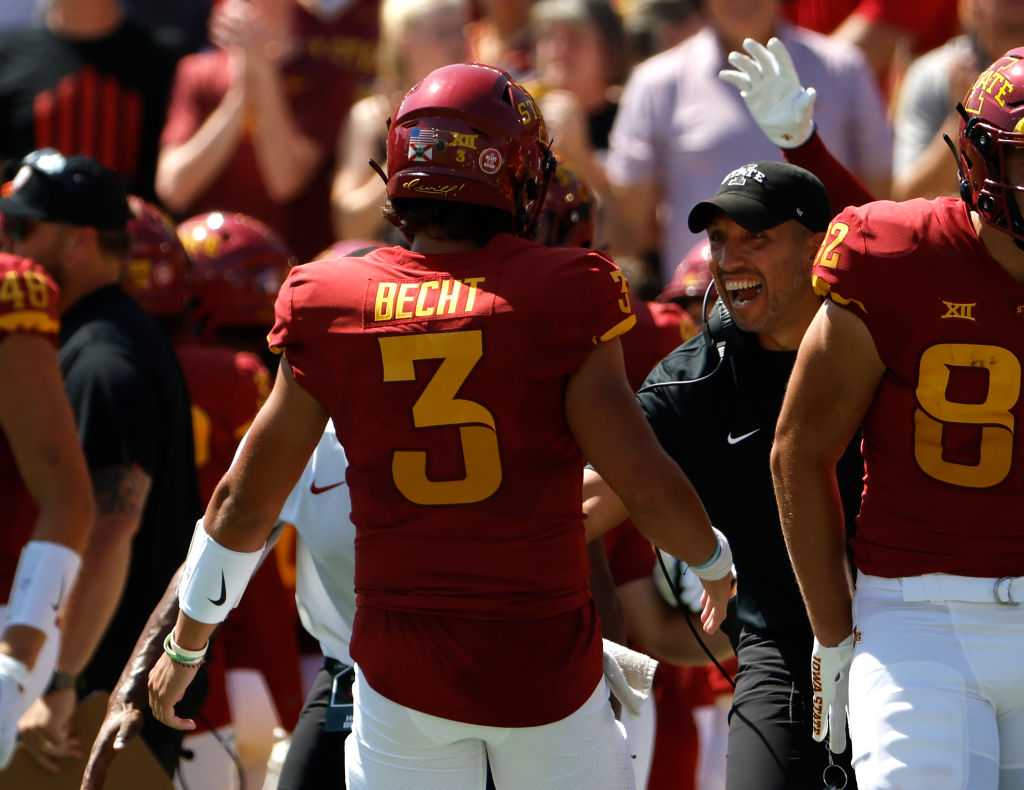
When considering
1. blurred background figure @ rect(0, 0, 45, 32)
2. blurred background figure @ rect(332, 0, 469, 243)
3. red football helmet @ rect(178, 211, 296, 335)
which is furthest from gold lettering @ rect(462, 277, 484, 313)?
blurred background figure @ rect(0, 0, 45, 32)

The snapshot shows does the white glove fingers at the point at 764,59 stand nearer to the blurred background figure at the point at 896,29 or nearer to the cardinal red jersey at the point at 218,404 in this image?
the cardinal red jersey at the point at 218,404

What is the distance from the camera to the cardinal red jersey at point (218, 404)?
19.5ft

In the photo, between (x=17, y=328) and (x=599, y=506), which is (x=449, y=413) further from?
(x=17, y=328)

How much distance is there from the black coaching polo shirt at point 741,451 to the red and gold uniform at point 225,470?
1772 millimetres

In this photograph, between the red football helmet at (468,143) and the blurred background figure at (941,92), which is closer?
the red football helmet at (468,143)

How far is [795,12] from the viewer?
9305 mm

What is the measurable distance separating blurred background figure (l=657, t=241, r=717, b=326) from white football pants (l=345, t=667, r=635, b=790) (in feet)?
10.2

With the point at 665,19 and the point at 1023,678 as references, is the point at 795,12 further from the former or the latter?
the point at 1023,678

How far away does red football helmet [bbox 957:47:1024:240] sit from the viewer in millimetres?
3631

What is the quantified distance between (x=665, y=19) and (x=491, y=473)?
5818 mm

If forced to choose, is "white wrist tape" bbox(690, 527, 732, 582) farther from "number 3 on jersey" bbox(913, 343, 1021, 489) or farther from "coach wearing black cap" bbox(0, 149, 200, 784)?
"coach wearing black cap" bbox(0, 149, 200, 784)

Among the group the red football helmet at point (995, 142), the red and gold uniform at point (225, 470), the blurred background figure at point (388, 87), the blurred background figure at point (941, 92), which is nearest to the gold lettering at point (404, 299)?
the red football helmet at point (995, 142)

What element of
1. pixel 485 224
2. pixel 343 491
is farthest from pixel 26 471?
pixel 485 224

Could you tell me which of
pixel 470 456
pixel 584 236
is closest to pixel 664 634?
pixel 584 236
